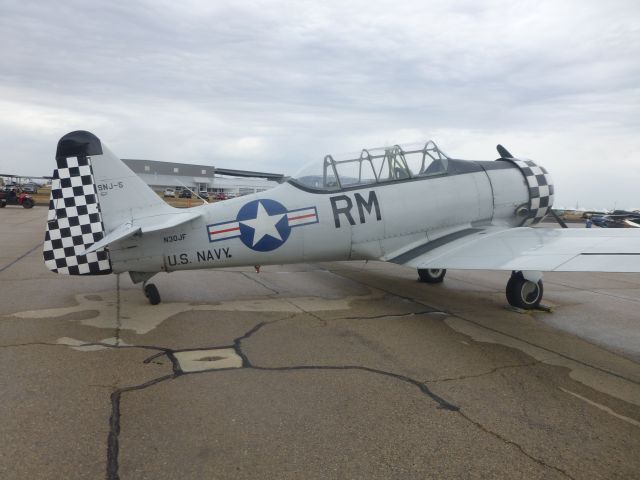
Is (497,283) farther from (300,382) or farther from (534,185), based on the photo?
(300,382)

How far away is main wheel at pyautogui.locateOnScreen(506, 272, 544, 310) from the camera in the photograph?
7168 mm

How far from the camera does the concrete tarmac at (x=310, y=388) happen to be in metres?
2.87

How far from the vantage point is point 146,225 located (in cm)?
642

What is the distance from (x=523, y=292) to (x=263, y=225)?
402 cm

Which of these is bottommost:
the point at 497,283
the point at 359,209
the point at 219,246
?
the point at 497,283

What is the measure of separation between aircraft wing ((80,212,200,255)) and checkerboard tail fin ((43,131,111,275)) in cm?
25

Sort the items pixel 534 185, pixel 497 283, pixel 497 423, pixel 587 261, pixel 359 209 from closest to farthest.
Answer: pixel 497 423, pixel 587 261, pixel 359 209, pixel 534 185, pixel 497 283

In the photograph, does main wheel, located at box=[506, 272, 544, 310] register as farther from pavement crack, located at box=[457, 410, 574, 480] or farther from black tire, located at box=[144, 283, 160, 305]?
black tire, located at box=[144, 283, 160, 305]

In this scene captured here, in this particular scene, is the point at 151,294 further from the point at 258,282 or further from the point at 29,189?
the point at 29,189

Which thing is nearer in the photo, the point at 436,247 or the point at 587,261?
the point at 587,261

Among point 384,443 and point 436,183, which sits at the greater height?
point 436,183

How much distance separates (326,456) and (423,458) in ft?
1.95

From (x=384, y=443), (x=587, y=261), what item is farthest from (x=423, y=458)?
(x=587, y=261)

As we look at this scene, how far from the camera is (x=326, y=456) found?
9.55 ft
